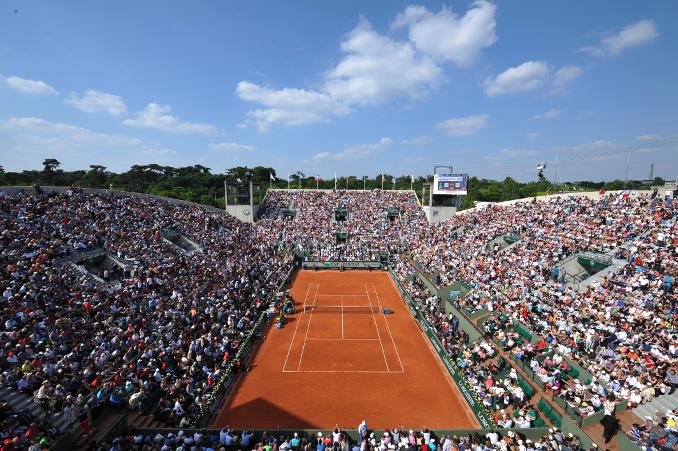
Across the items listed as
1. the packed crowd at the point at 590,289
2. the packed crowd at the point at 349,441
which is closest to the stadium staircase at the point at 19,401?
the packed crowd at the point at 349,441

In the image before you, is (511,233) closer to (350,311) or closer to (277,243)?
(350,311)

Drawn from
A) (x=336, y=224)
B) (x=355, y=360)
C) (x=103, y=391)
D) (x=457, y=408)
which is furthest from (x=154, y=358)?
(x=336, y=224)

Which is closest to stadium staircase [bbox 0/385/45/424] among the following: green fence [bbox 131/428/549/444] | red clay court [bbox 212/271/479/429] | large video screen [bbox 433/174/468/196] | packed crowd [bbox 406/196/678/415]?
green fence [bbox 131/428/549/444]

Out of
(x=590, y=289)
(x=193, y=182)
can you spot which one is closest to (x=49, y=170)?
(x=193, y=182)

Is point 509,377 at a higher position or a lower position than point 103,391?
lower

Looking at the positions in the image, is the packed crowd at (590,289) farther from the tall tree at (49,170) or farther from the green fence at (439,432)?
the tall tree at (49,170)

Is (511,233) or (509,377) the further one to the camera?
(511,233)
